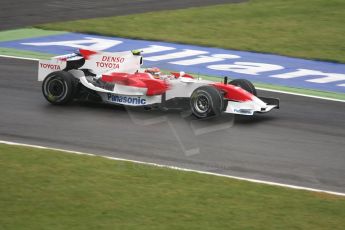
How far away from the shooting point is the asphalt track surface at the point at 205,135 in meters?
13.5

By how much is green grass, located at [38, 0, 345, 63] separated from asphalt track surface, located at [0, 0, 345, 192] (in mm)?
4795

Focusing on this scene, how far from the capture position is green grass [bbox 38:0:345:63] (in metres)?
23.1

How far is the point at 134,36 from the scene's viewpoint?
23828mm

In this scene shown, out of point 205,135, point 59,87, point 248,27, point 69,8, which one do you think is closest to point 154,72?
point 59,87

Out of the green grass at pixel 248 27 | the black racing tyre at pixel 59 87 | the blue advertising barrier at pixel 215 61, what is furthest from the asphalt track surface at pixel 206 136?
the green grass at pixel 248 27

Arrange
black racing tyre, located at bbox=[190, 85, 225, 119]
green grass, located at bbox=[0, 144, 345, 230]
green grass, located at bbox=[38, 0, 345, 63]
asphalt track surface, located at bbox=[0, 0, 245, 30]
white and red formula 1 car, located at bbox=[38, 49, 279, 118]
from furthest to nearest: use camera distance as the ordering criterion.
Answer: asphalt track surface, located at bbox=[0, 0, 245, 30] → green grass, located at bbox=[38, 0, 345, 63] → white and red formula 1 car, located at bbox=[38, 49, 279, 118] → black racing tyre, located at bbox=[190, 85, 225, 119] → green grass, located at bbox=[0, 144, 345, 230]

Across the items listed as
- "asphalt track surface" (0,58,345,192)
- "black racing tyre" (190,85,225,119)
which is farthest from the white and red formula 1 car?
"asphalt track surface" (0,58,345,192)

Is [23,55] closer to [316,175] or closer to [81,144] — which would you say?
[81,144]

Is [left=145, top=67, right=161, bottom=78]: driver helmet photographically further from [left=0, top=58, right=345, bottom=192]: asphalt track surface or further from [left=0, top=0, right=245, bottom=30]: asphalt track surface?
[left=0, top=0, right=245, bottom=30]: asphalt track surface

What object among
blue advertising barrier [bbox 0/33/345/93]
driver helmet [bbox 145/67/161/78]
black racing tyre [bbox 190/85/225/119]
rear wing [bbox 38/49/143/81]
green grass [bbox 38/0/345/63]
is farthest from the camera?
green grass [bbox 38/0/345/63]

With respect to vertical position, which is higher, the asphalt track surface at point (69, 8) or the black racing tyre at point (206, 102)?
the asphalt track surface at point (69, 8)

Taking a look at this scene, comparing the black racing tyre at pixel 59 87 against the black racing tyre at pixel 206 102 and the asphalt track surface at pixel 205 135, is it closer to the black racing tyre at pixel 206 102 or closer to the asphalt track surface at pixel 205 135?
the asphalt track surface at pixel 205 135

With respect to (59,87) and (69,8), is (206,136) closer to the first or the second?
(59,87)

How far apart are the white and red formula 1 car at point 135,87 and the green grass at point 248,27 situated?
254 inches
